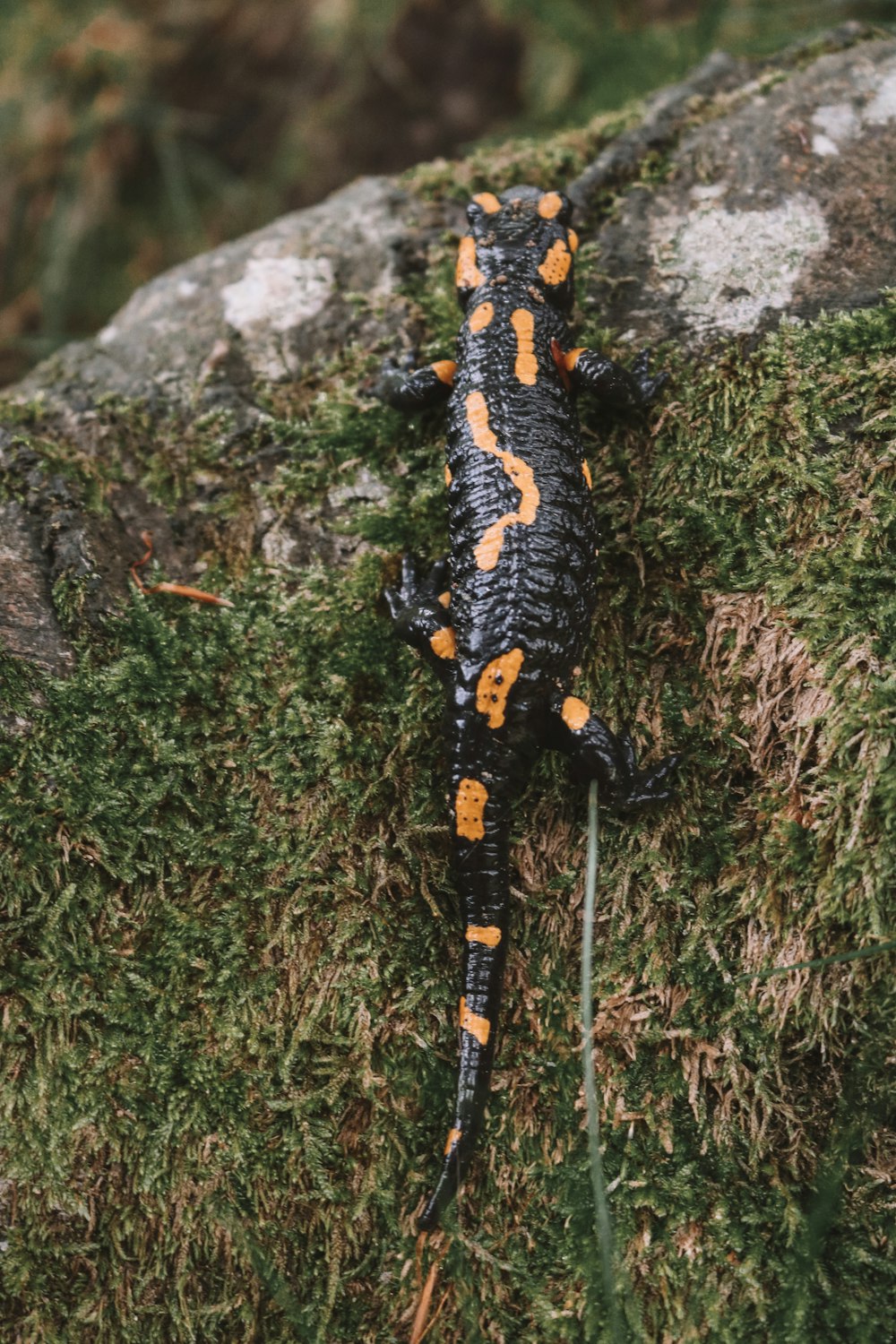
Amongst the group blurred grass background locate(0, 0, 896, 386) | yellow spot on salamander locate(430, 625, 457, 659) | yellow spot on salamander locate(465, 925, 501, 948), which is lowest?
yellow spot on salamander locate(465, 925, 501, 948)

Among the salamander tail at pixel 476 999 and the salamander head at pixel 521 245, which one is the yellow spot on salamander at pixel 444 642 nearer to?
the salamander tail at pixel 476 999

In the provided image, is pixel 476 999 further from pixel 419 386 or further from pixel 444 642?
pixel 419 386

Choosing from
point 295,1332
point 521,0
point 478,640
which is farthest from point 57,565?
point 521,0

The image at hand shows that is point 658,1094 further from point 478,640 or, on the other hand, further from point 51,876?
point 51,876

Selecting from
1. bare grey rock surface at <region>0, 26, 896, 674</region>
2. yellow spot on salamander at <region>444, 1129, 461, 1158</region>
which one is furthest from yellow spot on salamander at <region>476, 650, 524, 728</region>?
yellow spot on salamander at <region>444, 1129, 461, 1158</region>

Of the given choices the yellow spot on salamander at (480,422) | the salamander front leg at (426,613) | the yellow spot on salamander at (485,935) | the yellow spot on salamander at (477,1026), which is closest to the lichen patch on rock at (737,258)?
the yellow spot on salamander at (480,422)

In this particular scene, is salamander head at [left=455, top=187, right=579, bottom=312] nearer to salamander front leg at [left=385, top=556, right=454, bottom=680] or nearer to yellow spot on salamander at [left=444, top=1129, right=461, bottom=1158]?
salamander front leg at [left=385, top=556, right=454, bottom=680]
